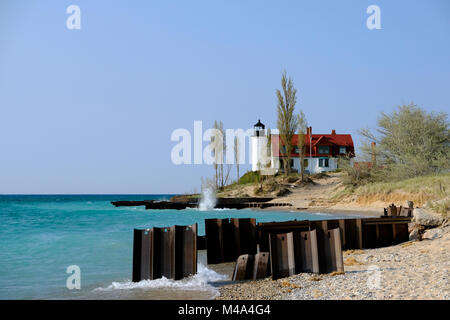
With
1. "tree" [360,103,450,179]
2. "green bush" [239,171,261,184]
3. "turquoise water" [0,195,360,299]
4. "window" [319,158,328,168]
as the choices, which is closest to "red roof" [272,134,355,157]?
"window" [319,158,328,168]

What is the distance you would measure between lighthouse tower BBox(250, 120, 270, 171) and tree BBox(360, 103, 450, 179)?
23.5 meters

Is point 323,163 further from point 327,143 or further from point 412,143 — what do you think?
point 412,143

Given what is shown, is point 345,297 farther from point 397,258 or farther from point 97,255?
point 97,255

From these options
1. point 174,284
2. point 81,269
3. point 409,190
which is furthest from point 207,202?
point 174,284

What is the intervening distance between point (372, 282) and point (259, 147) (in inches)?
2074

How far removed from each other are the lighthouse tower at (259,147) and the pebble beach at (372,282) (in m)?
47.7

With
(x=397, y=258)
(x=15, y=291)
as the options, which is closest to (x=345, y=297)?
(x=397, y=258)

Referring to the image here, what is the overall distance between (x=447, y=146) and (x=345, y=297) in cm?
3162

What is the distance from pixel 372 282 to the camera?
7.96 m

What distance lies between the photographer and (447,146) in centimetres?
3444

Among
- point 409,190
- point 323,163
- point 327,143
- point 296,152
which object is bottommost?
point 409,190

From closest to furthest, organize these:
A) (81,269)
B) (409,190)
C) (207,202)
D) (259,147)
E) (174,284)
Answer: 1. (174,284)
2. (81,269)
3. (409,190)
4. (207,202)
5. (259,147)

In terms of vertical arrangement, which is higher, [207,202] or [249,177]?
[249,177]
